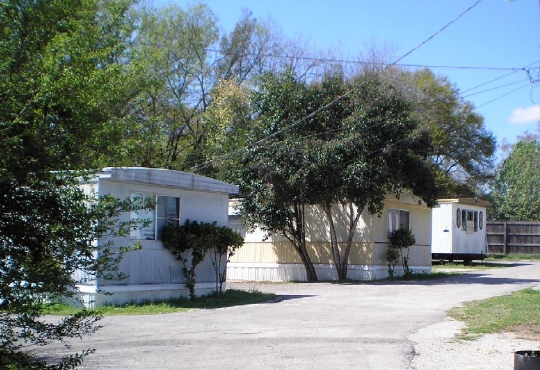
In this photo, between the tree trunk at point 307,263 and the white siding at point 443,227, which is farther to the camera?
the white siding at point 443,227

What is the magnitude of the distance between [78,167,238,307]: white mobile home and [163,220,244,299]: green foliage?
0.19m

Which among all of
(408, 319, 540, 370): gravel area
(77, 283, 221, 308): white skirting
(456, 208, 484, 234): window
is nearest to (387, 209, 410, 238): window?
(456, 208, 484, 234): window

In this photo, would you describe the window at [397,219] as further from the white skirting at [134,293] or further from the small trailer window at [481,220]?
the small trailer window at [481,220]

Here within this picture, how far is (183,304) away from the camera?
48.4ft

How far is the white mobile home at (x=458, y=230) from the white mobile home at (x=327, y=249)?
5.61m

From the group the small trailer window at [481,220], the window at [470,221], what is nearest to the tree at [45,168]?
the window at [470,221]

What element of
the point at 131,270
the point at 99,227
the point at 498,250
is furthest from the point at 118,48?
the point at 498,250

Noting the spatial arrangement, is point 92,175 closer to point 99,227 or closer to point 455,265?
point 99,227

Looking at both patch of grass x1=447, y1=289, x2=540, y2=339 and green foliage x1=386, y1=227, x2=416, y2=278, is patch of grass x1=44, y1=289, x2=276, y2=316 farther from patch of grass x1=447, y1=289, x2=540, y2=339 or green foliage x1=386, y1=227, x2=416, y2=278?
green foliage x1=386, y1=227, x2=416, y2=278

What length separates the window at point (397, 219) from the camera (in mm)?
23712

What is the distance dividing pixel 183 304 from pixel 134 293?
123 cm

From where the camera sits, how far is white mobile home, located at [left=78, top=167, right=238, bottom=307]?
44.8ft

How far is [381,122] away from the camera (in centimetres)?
2042

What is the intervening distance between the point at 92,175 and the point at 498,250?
38.8 metres
